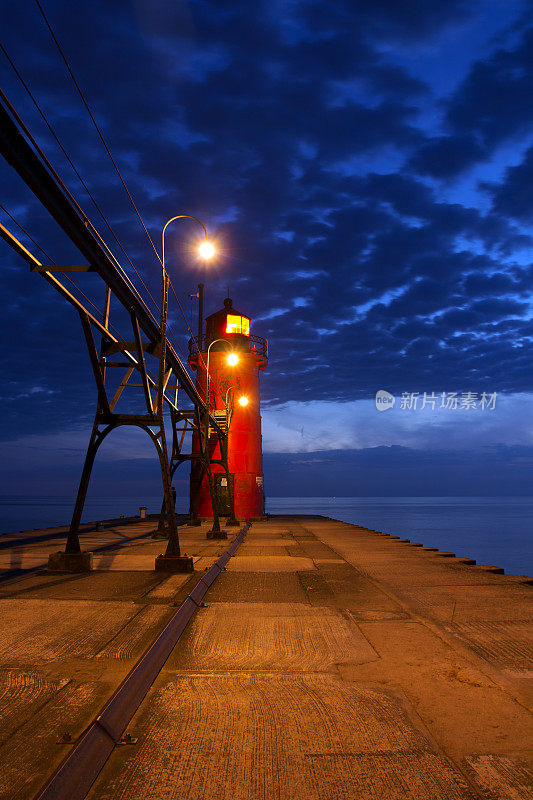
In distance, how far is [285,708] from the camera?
13.4ft

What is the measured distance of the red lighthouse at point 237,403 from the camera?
34188 millimetres

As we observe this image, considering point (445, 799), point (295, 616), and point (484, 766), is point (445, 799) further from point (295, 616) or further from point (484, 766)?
point (295, 616)

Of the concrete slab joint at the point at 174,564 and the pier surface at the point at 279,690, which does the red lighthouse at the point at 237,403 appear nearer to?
the concrete slab joint at the point at 174,564

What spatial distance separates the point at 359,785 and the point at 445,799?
1.63ft

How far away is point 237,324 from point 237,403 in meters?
6.00

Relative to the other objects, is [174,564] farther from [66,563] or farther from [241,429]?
[241,429]

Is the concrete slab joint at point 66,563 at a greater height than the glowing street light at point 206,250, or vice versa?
the glowing street light at point 206,250

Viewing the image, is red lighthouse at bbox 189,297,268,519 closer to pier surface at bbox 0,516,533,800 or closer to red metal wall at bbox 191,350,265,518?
red metal wall at bbox 191,350,265,518

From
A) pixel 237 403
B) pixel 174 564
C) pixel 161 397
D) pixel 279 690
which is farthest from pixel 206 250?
pixel 237 403

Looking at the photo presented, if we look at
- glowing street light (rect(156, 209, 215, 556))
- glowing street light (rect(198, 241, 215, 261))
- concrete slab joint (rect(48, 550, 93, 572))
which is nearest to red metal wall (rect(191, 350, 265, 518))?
glowing street light (rect(198, 241, 215, 261))

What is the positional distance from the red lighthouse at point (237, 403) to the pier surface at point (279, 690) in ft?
82.2

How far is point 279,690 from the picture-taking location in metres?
4.48

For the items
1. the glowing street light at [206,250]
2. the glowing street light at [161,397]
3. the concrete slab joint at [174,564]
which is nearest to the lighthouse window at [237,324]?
the glowing street light at [206,250]

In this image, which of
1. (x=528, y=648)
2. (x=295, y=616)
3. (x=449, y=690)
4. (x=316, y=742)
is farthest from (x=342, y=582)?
(x=316, y=742)
